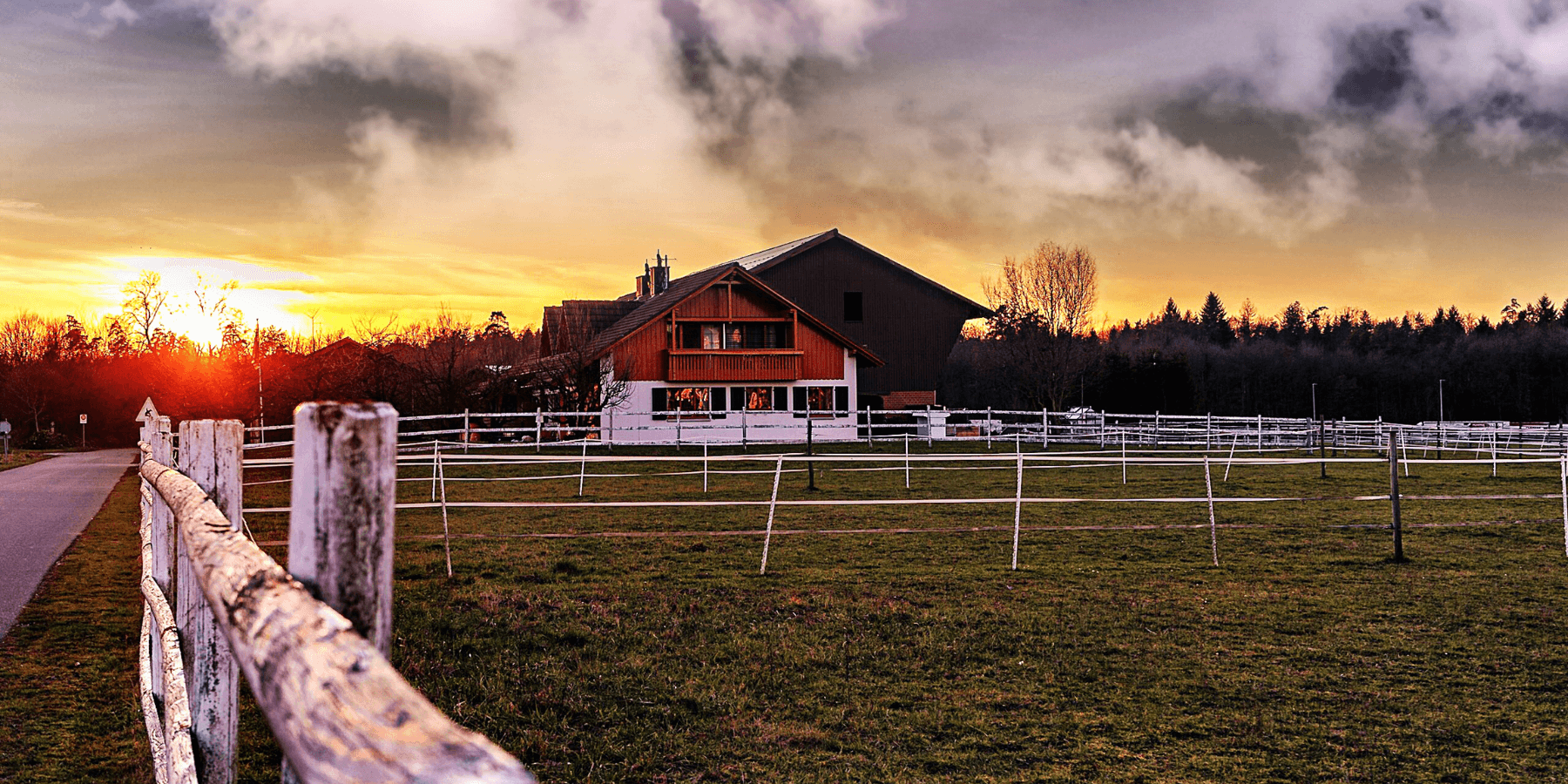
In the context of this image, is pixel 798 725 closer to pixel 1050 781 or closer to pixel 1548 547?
pixel 1050 781

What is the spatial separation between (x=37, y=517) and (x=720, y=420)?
2476 cm

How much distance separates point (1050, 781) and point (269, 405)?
32.3 meters

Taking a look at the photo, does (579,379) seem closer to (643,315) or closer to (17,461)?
(643,315)

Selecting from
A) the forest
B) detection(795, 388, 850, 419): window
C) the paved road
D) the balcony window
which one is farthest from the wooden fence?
the forest

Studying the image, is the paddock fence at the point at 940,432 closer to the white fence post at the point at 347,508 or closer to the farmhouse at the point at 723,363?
the farmhouse at the point at 723,363

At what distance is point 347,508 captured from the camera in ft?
4.86

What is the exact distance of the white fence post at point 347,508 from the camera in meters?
1.43

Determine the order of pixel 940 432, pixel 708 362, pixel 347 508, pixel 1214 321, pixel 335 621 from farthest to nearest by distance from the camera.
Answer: pixel 1214 321 < pixel 940 432 < pixel 708 362 < pixel 347 508 < pixel 335 621

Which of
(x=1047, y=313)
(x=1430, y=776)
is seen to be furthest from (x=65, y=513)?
(x=1047, y=313)

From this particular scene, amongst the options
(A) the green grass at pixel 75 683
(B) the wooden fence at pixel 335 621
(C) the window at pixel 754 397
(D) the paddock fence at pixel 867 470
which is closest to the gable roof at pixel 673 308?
(C) the window at pixel 754 397

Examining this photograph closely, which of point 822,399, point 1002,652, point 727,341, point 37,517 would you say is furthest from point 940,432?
point 1002,652

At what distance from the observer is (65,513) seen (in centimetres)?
1712

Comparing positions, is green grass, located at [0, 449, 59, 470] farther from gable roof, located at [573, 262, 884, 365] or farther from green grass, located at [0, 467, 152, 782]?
Answer: green grass, located at [0, 467, 152, 782]

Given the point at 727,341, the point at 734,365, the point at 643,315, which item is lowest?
the point at 734,365
